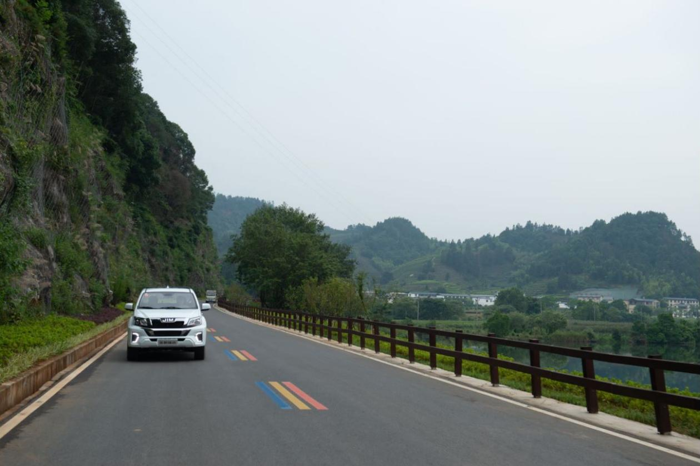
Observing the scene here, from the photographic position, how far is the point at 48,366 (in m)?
11.6

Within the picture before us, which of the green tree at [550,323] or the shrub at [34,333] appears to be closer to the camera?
the shrub at [34,333]

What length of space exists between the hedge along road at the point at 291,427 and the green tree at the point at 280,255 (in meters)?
43.1

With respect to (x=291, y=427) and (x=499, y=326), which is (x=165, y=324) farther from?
(x=499, y=326)

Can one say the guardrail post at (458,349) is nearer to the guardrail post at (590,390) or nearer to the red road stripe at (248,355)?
the guardrail post at (590,390)

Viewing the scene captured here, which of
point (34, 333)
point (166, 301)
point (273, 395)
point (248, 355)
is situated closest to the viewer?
point (273, 395)

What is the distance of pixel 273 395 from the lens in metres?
10.2

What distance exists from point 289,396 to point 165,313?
7001 millimetres

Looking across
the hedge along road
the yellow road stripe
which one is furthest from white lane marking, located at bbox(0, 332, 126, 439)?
the yellow road stripe

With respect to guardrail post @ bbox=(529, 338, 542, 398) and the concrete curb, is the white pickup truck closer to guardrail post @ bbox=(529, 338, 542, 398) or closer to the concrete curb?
the concrete curb

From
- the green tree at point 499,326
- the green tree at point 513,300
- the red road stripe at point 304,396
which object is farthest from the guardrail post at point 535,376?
the green tree at point 513,300

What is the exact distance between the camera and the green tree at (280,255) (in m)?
56.9

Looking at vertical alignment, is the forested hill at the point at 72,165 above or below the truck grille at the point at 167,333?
above

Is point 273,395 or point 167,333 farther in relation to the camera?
point 167,333

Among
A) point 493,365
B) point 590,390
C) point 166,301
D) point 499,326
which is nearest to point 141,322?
point 166,301
